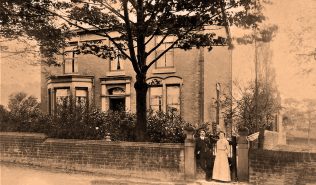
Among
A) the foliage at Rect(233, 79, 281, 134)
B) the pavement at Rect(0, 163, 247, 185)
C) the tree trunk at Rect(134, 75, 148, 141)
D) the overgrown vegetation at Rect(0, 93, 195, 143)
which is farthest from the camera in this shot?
the foliage at Rect(233, 79, 281, 134)

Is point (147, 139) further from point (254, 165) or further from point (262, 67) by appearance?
point (262, 67)

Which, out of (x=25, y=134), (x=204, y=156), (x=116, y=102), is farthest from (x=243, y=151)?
(x=116, y=102)

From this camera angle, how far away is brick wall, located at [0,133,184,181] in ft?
39.6

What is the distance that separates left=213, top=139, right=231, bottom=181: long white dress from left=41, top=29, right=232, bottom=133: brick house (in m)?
9.33

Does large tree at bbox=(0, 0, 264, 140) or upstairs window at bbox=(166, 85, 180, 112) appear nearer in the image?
large tree at bbox=(0, 0, 264, 140)

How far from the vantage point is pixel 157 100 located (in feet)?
74.1

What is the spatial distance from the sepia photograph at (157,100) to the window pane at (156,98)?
0.06 meters

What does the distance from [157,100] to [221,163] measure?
11.3 meters

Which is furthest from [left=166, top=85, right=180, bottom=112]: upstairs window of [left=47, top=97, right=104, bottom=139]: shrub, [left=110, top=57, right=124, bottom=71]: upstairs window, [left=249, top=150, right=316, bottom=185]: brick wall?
[left=249, top=150, right=316, bottom=185]: brick wall

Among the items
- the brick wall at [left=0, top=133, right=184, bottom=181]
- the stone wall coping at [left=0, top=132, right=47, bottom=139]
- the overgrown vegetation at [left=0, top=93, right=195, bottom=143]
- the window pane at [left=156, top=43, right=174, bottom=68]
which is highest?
the window pane at [left=156, top=43, right=174, bottom=68]

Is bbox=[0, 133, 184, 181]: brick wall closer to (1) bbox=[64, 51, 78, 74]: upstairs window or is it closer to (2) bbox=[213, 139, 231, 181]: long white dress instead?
(2) bbox=[213, 139, 231, 181]: long white dress

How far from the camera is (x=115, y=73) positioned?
2364 cm

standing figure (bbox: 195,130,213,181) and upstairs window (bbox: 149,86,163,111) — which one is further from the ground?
upstairs window (bbox: 149,86,163,111)

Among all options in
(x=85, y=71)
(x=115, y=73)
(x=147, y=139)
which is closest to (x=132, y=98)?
(x=115, y=73)
